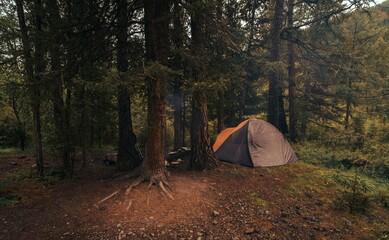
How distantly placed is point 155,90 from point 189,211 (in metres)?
3.15

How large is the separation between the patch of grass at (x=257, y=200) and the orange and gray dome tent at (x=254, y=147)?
270 centimetres

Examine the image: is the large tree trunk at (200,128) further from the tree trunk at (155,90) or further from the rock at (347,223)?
the rock at (347,223)

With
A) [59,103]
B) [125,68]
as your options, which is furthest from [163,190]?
[125,68]

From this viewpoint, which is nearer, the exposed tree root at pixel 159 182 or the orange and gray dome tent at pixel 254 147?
the exposed tree root at pixel 159 182

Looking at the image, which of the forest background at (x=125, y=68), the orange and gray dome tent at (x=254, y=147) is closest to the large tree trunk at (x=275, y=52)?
the forest background at (x=125, y=68)

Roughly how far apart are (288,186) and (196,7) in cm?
594

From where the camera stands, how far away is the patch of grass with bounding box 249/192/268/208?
20.5ft

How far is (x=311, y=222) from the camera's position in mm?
5477

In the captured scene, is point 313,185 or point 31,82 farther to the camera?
point 313,185

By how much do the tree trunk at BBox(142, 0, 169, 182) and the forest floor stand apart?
648 mm

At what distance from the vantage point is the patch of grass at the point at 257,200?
624 cm

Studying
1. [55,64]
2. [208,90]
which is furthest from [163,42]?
[55,64]

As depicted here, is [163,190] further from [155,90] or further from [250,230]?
[155,90]

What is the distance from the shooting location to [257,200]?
645cm
